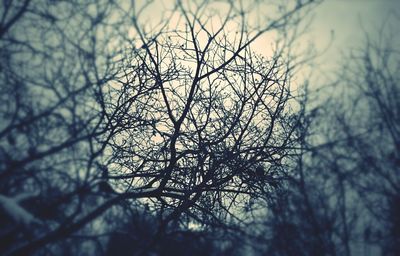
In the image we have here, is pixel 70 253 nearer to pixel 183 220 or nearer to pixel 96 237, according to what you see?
pixel 96 237

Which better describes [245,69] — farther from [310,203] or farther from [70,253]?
[310,203]

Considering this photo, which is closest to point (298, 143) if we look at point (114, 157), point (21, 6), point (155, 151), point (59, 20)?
point (155, 151)

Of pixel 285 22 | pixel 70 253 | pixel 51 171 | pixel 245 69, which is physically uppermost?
pixel 285 22

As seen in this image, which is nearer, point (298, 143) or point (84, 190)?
point (298, 143)

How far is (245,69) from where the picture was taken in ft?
19.5

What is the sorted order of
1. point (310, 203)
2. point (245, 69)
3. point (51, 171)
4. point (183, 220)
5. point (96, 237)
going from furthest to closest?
point (310, 203) → point (96, 237) → point (51, 171) → point (183, 220) → point (245, 69)

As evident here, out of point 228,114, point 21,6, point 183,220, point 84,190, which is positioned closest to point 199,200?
point 183,220

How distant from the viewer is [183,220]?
6969 millimetres

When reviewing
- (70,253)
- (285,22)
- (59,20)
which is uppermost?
(59,20)

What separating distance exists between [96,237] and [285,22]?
6596 mm

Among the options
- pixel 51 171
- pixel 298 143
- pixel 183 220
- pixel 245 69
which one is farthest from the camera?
pixel 51 171

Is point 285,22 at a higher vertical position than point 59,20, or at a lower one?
lower

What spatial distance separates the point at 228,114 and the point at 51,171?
4366 mm

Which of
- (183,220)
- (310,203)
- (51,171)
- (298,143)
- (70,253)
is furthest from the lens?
(310,203)
